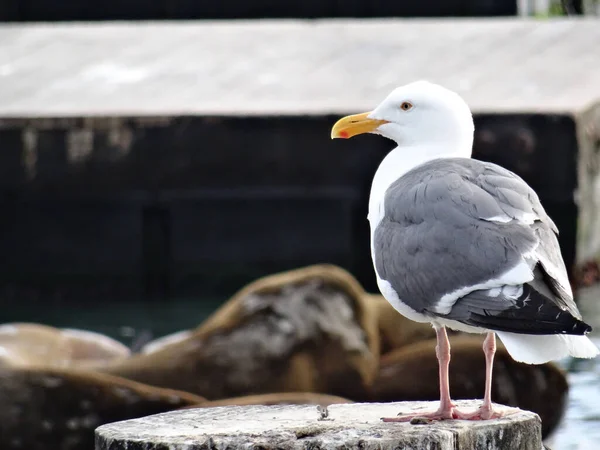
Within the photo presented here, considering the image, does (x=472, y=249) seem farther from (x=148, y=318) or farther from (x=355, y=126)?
(x=148, y=318)

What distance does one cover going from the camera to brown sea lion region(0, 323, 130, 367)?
10250 mm

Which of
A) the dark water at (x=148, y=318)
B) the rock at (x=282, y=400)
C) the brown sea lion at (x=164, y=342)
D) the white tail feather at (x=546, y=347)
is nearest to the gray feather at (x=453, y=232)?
the white tail feather at (x=546, y=347)

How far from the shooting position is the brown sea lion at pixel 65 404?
7730mm

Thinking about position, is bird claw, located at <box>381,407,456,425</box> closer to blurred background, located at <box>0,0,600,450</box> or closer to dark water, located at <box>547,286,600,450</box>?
dark water, located at <box>547,286,600,450</box>

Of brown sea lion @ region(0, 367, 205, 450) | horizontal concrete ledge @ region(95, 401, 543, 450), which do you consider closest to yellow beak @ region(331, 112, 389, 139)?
horizontal concrete ledge @ region(95, 401, 543, 450)

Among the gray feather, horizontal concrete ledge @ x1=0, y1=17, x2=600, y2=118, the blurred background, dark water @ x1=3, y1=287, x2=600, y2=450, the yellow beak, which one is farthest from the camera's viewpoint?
horizontal concrete ledge @ x1=0, y1=17, x2=600, y2=118

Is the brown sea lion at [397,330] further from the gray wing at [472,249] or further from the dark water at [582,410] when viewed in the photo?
the gray wing at [472,249]

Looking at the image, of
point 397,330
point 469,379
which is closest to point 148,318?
point 397,330

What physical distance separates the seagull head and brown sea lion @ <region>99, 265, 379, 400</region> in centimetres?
322

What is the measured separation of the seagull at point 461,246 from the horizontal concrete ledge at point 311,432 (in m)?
0.16

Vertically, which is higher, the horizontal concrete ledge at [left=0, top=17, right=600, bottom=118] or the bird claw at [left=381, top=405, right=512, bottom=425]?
the horizontal concrete ledge at [left=0, top=17, right=600, bottom=118]

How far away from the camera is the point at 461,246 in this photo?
16.2 feet

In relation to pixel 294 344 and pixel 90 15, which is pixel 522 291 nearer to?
pixel 294 344

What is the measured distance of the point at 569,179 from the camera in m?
13.5
